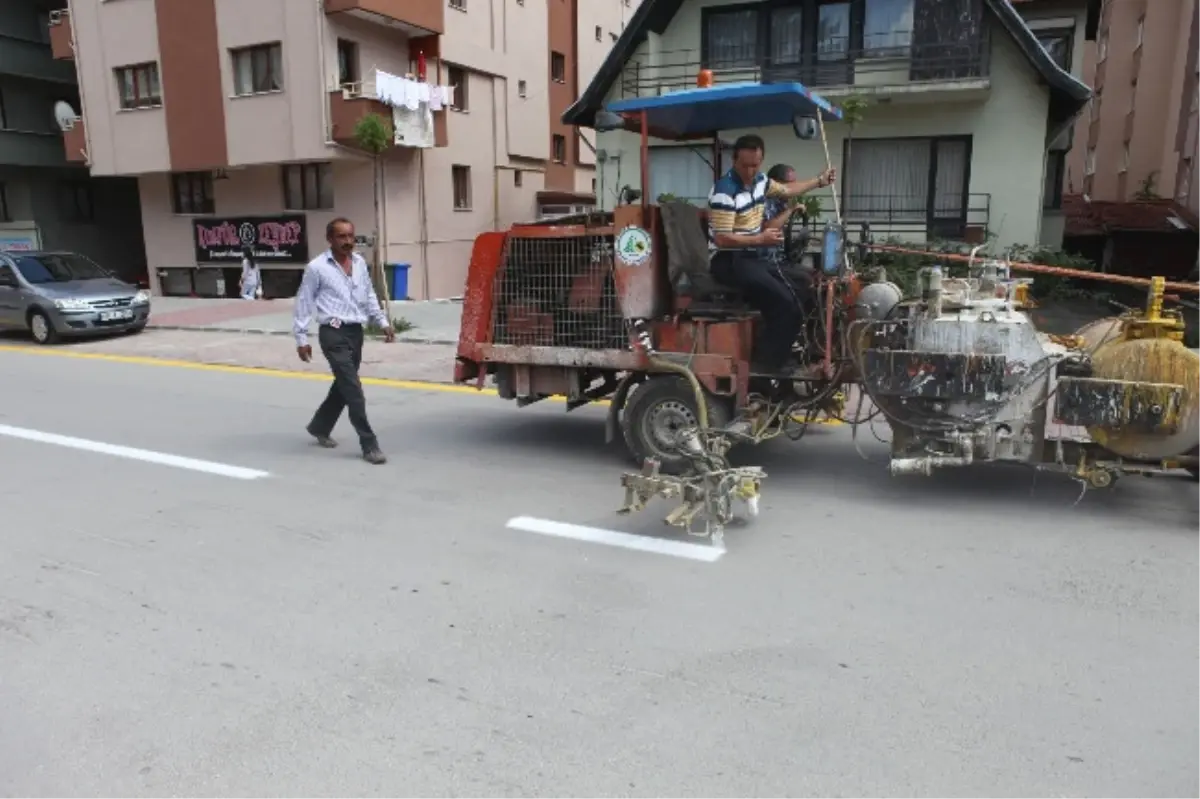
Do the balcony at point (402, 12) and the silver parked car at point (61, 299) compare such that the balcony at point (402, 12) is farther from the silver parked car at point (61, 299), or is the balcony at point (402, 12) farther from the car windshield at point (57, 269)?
the silver parked car at point (61, 299)

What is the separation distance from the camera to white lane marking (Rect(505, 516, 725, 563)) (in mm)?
4898

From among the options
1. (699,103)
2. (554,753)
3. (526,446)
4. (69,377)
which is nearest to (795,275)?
(699,103)

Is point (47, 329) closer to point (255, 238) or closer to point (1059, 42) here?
point (255, 238)

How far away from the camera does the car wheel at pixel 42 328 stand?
14.4 metres

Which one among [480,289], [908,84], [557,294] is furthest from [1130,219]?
[480,289]

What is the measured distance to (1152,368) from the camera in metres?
5.03

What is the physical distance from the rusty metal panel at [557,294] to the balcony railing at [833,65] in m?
11.2

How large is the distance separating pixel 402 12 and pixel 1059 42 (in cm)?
1425

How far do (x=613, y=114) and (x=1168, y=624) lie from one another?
4387 mm

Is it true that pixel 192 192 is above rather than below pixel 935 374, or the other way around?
above

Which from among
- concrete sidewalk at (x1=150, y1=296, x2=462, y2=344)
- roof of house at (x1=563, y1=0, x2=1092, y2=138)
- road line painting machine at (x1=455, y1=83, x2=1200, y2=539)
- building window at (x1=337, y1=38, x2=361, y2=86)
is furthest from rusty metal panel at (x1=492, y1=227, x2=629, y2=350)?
building window at (x1=337, y1=38, x2=361, y2=86)

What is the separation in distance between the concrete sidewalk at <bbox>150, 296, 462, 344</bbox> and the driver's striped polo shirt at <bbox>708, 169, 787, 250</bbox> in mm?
8528

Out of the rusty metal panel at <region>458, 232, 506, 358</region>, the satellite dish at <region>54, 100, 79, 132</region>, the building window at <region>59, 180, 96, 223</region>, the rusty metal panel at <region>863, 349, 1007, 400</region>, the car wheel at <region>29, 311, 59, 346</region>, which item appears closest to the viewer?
the rusty metal panel at <region>863, 349, 1007, 400</region>

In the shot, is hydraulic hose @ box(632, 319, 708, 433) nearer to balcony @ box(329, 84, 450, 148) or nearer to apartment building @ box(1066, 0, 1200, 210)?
balcony @ box(329, 84, 450, 148)
